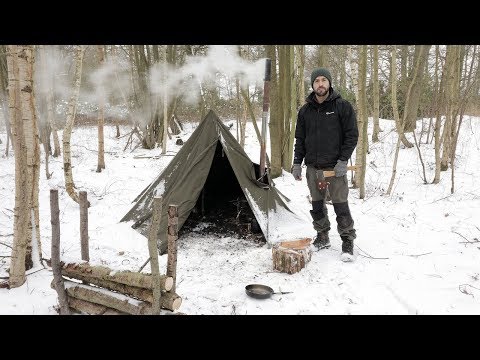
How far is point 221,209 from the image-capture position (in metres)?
6.19

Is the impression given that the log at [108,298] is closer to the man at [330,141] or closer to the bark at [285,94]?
the man at [330,141]

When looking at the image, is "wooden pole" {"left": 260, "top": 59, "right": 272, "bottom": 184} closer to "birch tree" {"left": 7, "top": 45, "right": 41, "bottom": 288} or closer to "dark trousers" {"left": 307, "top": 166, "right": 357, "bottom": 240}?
"dark trousers" {"left": 307, "top": 166, "right": 357, "bottom": 240}

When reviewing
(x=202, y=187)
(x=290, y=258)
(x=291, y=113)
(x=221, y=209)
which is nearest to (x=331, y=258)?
(x=290, y=258)

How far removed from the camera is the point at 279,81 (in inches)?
309

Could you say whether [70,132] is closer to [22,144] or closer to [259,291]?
[22,144]

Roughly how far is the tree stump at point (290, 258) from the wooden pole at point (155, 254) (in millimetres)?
1586

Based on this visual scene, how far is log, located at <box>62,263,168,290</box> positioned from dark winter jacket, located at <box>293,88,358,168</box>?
2324 mm

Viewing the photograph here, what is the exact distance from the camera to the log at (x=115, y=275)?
259 cm

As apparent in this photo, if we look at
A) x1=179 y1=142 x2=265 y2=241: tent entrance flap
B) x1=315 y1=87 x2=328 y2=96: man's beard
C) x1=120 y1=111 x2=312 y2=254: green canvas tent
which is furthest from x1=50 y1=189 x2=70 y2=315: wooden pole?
x1=315 y1=87 x2=328 y2=96: man's beard

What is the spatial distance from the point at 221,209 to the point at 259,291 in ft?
9.75
